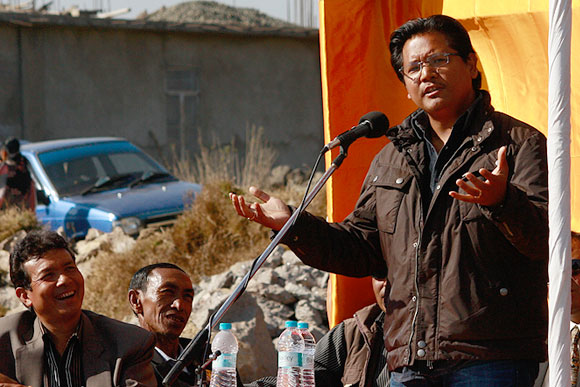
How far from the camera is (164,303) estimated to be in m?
5.02

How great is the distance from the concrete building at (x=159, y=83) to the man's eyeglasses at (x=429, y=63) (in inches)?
672

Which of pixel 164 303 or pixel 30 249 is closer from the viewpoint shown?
pixel 30 249

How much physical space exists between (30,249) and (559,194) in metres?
2.43

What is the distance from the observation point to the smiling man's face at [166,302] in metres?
4.95

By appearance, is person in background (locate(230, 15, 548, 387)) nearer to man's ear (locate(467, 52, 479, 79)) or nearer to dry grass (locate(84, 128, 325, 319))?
man's ear (locate(467, 52, 479, 79))

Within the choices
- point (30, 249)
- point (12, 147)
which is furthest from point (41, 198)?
point (30, 249)

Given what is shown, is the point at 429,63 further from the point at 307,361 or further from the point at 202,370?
the point at 307,361

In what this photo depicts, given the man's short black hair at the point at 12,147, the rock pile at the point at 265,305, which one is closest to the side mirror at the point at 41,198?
the man's short black hair at the point at 12,147

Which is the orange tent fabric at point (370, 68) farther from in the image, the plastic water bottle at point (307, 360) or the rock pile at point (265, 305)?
the rock pile at point (265, 305)

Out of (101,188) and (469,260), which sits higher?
(469,260)

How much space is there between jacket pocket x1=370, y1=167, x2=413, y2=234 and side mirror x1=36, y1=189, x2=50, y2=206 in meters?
8.29

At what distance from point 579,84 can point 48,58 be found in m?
16.6

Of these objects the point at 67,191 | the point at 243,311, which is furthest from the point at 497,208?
the point at 67,191

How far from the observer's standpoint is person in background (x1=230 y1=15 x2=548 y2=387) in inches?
120
